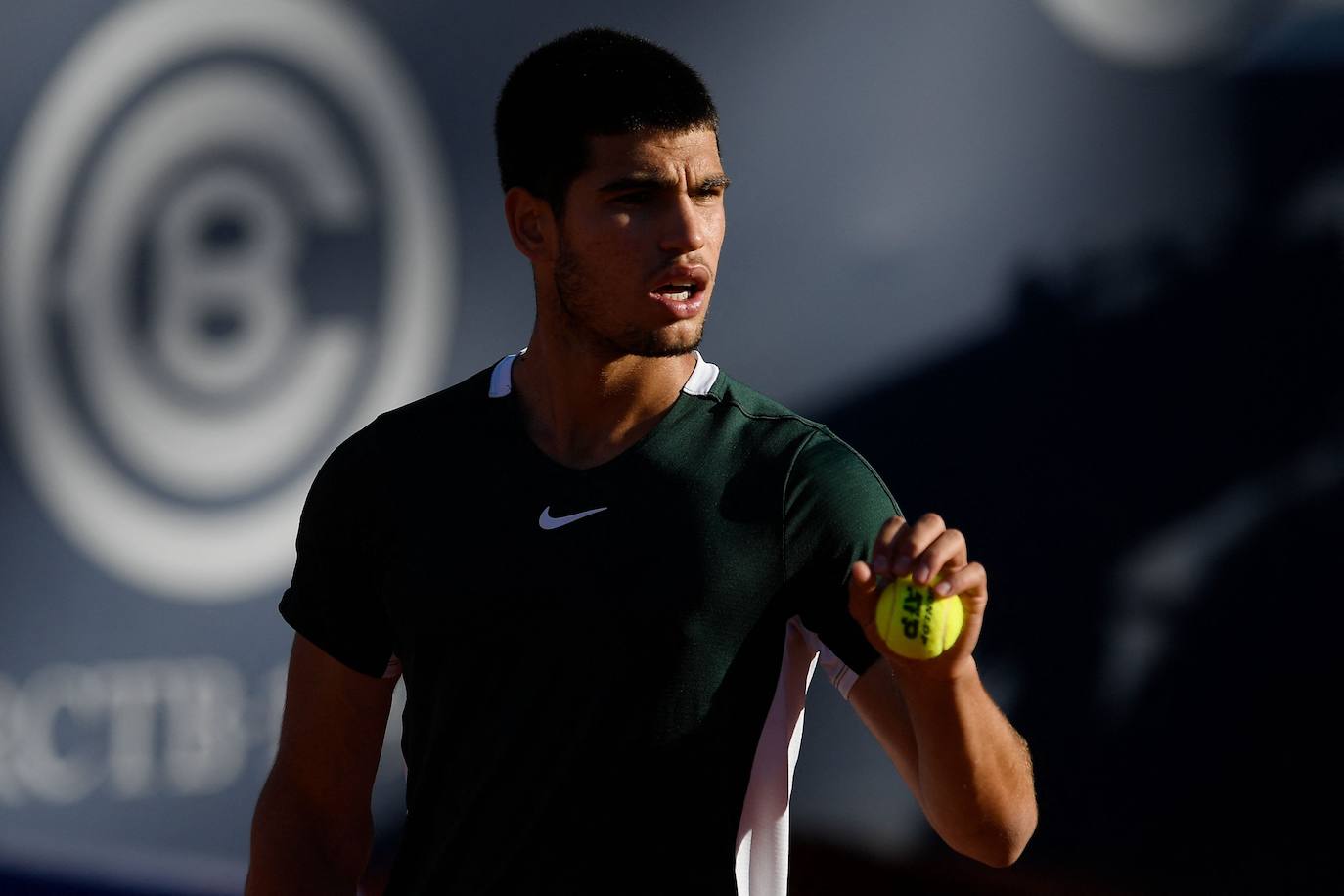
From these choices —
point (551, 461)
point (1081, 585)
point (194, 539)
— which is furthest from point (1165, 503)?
point (551, 461)

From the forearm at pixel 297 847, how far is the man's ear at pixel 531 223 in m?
0.73

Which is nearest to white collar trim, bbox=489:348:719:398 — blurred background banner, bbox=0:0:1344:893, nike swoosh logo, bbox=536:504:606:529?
nike swoosh logo, bbox=536:504:606:529

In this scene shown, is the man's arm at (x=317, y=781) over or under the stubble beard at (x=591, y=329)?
under

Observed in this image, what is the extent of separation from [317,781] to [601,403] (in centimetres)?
58

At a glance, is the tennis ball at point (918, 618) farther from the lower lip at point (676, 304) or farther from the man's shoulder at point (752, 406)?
the lower lip at point (676, 304)

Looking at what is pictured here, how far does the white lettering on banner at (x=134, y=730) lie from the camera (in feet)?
11.7

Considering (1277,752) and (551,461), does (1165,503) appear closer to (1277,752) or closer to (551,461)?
(1277,752)

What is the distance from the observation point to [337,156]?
394 cm

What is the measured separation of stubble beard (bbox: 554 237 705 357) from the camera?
1.96 meters

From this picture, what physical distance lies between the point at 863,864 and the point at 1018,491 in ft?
3.78

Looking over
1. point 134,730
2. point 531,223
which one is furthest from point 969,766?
point 134,730

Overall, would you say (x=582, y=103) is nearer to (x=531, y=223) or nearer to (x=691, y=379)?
(x=531, y=223)

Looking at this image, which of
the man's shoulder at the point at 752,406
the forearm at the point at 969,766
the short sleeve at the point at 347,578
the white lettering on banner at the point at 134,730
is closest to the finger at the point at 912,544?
the forearm at the point at 969,766

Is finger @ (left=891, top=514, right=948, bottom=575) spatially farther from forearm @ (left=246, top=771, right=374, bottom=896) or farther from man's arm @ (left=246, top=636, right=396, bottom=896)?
forearm @ (left=246, top=771, right=374, bottom=896)
